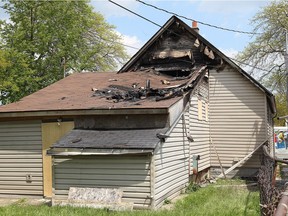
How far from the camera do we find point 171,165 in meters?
12.2

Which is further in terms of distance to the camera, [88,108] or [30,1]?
[30,1]

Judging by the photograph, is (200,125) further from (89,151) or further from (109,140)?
(89,151)

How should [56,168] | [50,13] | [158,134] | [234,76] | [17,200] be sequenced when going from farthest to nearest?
[50,13]
[234,76]
[17,200]
[56,168]
[158,134]

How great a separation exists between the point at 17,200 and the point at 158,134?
→ 550 centimetres

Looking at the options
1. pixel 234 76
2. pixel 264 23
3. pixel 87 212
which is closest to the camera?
pixel 87 212

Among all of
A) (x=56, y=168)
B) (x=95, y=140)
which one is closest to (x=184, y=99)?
(x=95, y=140)

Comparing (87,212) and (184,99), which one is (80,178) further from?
(184,99)

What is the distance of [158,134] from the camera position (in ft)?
35.6

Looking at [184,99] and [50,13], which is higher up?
[50,13]

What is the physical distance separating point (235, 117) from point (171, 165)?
6469 millimetres

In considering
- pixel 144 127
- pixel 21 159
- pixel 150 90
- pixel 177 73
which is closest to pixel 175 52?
pixel 177 73

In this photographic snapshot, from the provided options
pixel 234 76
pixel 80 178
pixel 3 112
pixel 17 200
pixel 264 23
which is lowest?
pixel 17 200

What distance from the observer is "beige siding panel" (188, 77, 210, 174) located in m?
15.0

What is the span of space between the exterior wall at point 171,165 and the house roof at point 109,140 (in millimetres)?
446
